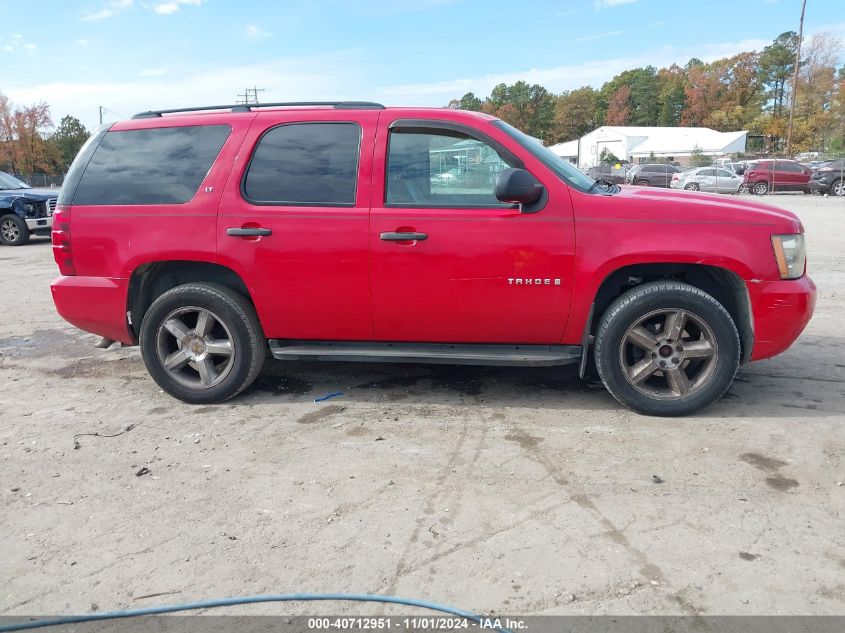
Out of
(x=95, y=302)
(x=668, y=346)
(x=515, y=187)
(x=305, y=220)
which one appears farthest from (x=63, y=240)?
(x=668, y=346)

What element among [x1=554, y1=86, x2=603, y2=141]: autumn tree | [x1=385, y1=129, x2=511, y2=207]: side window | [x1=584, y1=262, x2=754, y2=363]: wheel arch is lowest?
[x1=584, y1=262, x2=754, y2=363]: wheel arch

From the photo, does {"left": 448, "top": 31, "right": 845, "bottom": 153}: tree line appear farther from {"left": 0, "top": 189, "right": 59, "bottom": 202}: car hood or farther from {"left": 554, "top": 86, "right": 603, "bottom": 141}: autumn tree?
{"left": 0, "top": 189, "right": 59, "bottom": 202}: car hood

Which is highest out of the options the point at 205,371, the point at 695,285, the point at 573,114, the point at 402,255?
the point at 573,114

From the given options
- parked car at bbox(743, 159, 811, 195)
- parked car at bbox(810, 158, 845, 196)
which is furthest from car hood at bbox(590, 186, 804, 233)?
parked car at bbox(743, 159, 811, 195)

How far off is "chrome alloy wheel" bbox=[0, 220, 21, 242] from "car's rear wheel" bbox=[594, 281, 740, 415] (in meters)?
14.7

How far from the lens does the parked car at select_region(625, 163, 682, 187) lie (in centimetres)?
→ 3734

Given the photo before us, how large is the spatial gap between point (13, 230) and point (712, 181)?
30890mm

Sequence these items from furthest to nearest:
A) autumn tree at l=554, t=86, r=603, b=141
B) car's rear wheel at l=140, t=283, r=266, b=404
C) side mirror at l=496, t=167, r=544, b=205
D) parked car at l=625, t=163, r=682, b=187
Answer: autumn tree at l=554, t=86, r=603, b=141
parked car at l=625, t=163, r=682, b=187
car's rear wheel at l=140, t=283, r=266, b=404
side mirror at l=496, t=167, r=544, b=205

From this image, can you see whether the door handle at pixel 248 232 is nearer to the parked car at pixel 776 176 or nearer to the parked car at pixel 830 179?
the parked car at pixel 830 179

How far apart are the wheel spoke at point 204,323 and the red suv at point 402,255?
17mm

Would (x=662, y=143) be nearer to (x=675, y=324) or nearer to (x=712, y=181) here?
(x=712, y=181)

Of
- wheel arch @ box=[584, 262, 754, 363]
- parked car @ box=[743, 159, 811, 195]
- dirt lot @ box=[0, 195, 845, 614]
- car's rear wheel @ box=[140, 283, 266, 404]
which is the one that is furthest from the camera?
parked car @ box=[743, 159, 811, 195]

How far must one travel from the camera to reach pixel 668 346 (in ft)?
13.5

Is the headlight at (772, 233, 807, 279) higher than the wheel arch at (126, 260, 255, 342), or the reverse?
the headlight at (772, 233, 807, 279)
